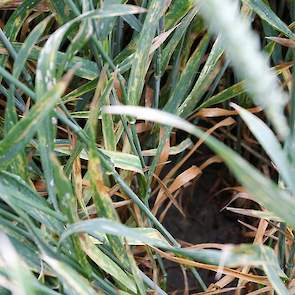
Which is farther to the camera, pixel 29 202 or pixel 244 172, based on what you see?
pixel 29 202

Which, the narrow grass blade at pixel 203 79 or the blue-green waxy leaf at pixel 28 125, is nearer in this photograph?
the blue-green waxy leaf at pixel 28 125

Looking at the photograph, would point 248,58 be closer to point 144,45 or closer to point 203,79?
point 144,45

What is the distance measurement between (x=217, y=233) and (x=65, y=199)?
621 millimetres

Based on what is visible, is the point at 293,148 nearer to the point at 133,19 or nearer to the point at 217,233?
the point at 133,19

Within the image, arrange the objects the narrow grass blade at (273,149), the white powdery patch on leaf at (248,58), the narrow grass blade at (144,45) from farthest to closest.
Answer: the narrow grass blade at (144,45) < the narrow grass blade at (273,149) < the white powdery patch on leaf at (248,58)

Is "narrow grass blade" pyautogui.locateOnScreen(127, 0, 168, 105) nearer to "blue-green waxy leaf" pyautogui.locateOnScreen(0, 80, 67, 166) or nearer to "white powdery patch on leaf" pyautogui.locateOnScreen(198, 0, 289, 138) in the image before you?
"blue-green waxy leaf" pyautogui.locateOnScreen(0, 80, 67, 166)

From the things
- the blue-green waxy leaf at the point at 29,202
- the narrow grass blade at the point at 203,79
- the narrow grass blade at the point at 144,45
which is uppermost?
the narrow grass blade at the point at 144,45

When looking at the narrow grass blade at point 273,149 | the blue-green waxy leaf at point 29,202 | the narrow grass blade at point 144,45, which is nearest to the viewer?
the narrow grass blade at point 273,149

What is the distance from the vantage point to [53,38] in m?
0.49

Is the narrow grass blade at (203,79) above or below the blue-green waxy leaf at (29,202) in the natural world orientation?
above

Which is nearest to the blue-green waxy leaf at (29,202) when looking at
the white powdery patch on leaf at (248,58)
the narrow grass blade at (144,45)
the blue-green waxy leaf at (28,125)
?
the blue-green waxy leaf at (28,125)

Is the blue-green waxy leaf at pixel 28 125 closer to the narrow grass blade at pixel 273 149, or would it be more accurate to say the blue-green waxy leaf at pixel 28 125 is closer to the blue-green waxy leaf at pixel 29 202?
the blue-green waxy leaf at pixel 29 202

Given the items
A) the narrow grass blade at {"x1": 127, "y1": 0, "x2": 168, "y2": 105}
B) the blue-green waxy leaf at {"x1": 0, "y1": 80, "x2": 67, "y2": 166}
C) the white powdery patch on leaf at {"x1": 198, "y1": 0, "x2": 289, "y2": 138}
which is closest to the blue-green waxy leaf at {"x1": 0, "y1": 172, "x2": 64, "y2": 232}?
the blue-green waxy leaf at {"x1": 0, "y1": 80, "x2": 67, "y2": 166}

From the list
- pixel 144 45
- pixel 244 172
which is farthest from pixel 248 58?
pixel 144 45
